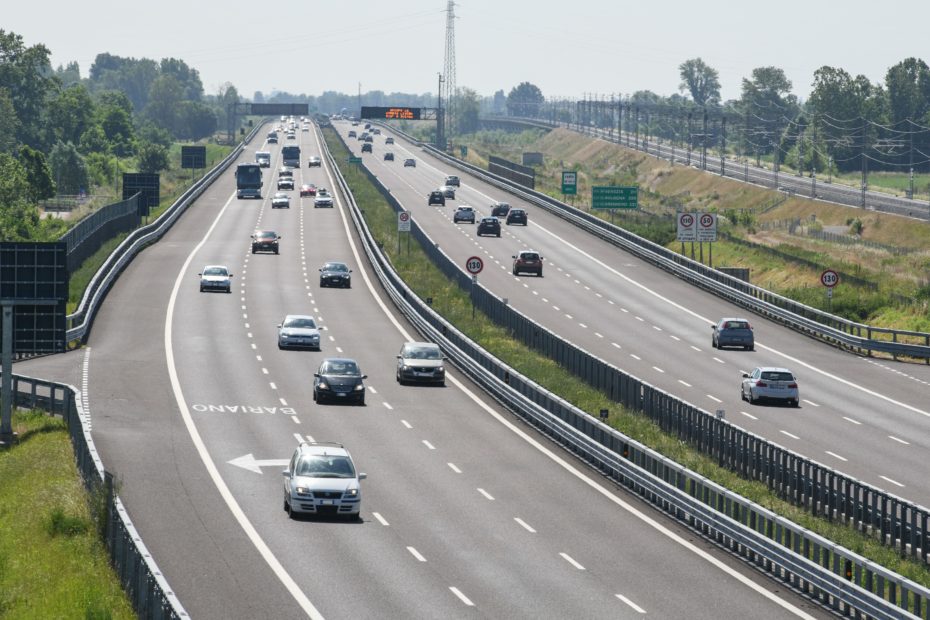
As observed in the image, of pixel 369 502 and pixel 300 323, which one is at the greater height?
pixel 300 323

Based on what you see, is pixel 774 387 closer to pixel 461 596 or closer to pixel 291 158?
pixel 461 596

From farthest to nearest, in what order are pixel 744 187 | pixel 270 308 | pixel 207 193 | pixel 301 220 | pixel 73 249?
pixel 744 187 → pixel 207 193 → pixel 301 220 → pixel 73 249 → pixel 270 308

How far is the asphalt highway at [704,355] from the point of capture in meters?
43.3

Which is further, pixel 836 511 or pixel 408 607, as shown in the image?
pixel 836 511

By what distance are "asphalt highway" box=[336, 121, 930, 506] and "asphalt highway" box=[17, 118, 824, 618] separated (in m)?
7.56

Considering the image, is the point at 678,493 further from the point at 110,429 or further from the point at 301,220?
the point at 301,220

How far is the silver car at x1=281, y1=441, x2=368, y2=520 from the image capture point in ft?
101

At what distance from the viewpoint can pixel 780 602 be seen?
84.5ft

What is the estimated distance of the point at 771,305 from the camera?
2835 inches

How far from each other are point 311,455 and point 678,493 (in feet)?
24.5

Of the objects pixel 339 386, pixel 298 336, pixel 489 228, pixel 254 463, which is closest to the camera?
pixel 254 463

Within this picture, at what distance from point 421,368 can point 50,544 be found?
22108mm

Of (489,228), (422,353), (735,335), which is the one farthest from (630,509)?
(489,228)

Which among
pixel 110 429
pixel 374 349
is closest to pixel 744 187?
pixel 374 349
